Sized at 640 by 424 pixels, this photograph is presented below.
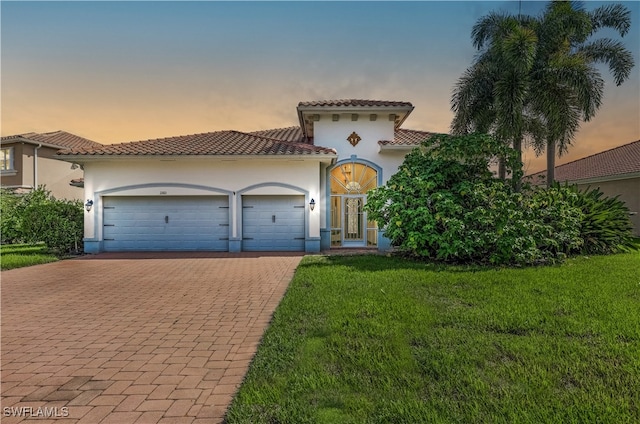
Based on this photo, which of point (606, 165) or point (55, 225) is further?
point (606, 165)

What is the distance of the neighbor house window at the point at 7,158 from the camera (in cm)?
2261

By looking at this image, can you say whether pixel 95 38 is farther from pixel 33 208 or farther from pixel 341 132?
pixel 341 132

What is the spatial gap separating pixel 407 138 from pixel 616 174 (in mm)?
13537

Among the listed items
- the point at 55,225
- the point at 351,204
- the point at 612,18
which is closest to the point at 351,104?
the point at 351,204

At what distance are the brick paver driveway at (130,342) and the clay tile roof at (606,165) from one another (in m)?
21.2

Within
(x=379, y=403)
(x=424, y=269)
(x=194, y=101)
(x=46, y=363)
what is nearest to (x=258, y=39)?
(x=194, y=101)

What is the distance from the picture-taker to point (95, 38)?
10.9m

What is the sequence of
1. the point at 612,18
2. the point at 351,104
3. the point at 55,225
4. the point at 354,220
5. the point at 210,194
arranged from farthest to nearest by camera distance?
the point at 612,18, the point at 354,220, the point at 351,104, the point at 210,194, the point at 55,225

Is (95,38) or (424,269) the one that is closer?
(424,269)

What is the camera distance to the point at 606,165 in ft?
71.9

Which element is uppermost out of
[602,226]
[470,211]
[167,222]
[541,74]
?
[541,74]

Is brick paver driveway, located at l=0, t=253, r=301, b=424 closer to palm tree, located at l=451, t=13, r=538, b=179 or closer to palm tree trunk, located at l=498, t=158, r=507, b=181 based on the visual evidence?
palm tree trunk, located at l=498, t=158, r=507, b=181

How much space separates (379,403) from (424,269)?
6.05 meters

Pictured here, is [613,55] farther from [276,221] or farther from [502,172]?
[276,221]
